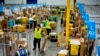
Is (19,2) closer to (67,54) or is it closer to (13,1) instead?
(13,1)

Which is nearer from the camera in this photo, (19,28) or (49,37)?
(49,37)

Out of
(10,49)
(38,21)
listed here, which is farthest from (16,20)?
(10,49)

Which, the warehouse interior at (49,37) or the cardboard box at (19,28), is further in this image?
the cardboard box at (19,28)

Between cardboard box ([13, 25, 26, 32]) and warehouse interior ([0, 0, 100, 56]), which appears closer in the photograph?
warehouse interior ([0, 0, 100, 56])

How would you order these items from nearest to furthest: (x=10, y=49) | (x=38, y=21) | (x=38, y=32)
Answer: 1. (x=10, y=49)
2. (x=38, y=32)
3. (x=38, y=21)

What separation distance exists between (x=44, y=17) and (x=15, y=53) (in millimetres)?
12155

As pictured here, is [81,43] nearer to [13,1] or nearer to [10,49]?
[10,49]

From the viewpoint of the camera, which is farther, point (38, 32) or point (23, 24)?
point (23, 24)

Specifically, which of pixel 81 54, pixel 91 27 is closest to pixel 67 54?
pixel 81 54

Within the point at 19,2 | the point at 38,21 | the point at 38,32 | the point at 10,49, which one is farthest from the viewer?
the point at 19,2

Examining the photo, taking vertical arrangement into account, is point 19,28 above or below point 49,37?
above

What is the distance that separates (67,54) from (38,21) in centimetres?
887

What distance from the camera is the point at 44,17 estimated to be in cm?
2141

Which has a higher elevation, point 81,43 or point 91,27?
point 91,27
